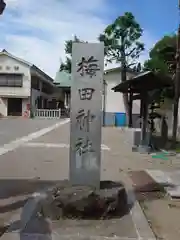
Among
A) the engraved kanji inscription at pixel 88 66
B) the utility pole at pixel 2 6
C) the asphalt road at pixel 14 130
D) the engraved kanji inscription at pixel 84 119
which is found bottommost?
the asphalt road at pixel 14 130

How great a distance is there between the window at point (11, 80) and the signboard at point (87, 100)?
38602 mm

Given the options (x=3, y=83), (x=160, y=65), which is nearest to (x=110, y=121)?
(x=160, y=65)

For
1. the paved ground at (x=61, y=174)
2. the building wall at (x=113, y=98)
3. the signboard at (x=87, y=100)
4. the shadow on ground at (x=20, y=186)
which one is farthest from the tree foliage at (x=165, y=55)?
the signboard at (x=87, y=100)

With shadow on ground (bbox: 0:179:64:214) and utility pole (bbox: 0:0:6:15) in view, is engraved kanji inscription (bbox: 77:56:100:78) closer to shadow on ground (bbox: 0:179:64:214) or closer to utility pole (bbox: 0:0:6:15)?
utility pole (bbox: 0:0:6:15)

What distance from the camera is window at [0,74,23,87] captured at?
4381 centimetres

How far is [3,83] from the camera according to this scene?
43.8 metres

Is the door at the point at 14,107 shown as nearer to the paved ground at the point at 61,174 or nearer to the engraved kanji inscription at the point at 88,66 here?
the paved ground at the point at 61,174

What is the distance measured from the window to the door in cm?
203

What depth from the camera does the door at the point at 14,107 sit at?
148 feet

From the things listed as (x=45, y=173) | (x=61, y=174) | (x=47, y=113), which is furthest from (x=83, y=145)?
(x=47, y=113)

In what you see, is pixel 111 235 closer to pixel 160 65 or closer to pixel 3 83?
pixel 160 65

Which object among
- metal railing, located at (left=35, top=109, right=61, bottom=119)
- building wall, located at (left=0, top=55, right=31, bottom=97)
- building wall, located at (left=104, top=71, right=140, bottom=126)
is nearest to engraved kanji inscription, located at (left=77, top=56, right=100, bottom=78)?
building wall, located at (left=104, top=71, right=140, bottom=126)

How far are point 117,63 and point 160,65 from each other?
460 inches

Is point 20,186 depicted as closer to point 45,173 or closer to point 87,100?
point 45,173
